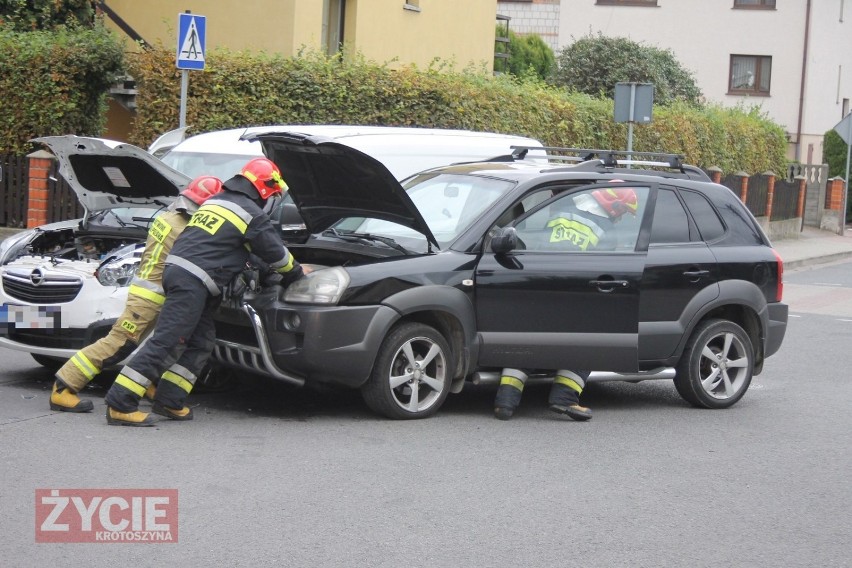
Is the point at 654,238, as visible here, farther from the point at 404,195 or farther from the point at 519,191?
the point at 404,195

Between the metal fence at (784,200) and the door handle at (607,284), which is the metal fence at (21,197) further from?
the metal fence at (784,200)

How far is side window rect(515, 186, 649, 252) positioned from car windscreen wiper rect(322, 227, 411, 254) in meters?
0.81

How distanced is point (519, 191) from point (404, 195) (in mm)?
921

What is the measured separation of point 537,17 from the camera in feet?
161

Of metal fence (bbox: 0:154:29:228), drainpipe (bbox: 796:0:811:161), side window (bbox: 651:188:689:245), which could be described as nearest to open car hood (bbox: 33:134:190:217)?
side window (bbox: 651:188:689:245)

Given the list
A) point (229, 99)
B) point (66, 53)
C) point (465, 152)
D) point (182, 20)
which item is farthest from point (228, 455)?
point (66, 53)

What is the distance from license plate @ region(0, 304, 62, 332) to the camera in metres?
8.21

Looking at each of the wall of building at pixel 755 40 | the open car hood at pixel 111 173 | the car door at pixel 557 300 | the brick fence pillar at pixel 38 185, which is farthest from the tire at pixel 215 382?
the wall of building at pixel 755 40

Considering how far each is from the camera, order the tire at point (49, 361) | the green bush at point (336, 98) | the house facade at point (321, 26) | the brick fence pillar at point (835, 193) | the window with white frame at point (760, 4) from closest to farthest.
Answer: the tire at point (49, 361), the green bush at point (336, 98), the house facade at point (321, 26), the brick fence pillar at point (835, 193), the window with white frame at point (760, 4)

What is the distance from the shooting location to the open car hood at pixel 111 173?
28.5ft

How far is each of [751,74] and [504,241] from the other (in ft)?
131

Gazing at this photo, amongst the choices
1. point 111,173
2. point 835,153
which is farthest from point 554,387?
point 835,153

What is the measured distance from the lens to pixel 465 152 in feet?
40.5

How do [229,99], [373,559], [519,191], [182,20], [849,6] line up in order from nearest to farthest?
[373,559] → [519,191] → [182,20] → [229,99] → [849,6]
